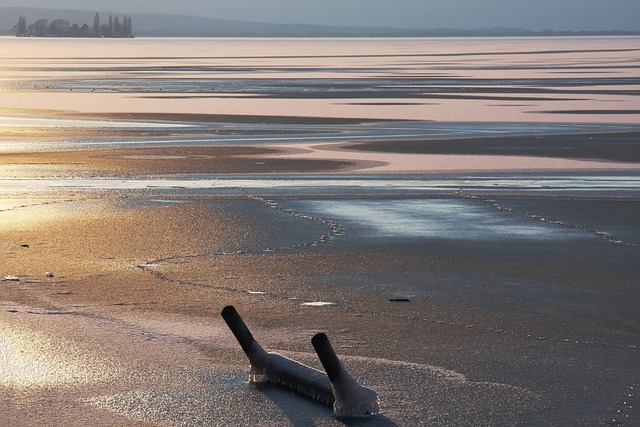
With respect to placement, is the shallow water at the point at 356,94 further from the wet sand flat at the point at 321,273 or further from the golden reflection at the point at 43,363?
the golden reflection at the point at 43,363

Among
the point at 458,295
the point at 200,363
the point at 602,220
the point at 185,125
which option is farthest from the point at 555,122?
the point at 200,363

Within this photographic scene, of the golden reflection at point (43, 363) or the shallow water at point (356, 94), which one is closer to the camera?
the golden reflection at point (43, 363)

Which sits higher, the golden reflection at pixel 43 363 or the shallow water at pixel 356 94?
the golden reflection at pixel 43 363

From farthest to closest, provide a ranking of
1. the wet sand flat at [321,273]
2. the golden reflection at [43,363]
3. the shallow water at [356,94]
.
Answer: the shallow water at [356,94] < the golden reflection at [43,363] < the wet sand flat at [321,273]

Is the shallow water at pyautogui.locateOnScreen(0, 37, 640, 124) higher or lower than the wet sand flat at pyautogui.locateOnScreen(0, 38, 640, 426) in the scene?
lower

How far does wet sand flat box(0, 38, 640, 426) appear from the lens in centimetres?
693

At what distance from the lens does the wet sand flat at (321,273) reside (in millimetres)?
6926

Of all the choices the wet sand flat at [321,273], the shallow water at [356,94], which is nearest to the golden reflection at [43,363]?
the wet sand flat at [321,273]

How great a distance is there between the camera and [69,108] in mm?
34812

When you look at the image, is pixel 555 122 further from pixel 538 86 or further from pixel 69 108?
pixel 538 86

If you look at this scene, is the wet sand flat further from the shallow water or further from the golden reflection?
the shallow water

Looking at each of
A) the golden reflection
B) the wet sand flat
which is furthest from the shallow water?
the golden reflection

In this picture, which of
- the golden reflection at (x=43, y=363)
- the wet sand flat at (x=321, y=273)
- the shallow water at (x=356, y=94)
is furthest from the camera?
the shallow water at (x=356, y=94)

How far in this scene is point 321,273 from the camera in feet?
35.1
